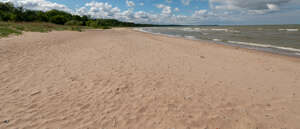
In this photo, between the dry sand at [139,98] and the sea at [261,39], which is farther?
the sea at [261,39]

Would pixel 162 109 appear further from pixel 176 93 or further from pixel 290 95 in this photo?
pixel 290 95

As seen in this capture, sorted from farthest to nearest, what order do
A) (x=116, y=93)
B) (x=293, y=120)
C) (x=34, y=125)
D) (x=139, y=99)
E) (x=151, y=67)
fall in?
(x=151, y=67), (x=116, y=93), (x=139, y=99), (x=293, y=120), (x=34, y=125)

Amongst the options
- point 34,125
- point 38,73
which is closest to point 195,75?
point 34,125

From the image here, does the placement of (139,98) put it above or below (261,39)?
below

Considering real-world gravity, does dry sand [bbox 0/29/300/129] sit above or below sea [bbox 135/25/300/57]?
below

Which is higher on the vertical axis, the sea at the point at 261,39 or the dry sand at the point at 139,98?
the sea at the point at 261,39

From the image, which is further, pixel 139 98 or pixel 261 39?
pixel 261 39

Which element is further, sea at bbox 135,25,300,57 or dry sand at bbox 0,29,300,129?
sea at bbox 135,25,300,57

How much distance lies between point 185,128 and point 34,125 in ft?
10.6

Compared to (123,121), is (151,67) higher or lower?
higher

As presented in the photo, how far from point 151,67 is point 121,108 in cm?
371

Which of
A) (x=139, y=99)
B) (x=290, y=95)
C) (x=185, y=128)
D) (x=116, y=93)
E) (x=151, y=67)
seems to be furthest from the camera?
(x=151, y=67)

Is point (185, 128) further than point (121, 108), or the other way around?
point (121, 108)

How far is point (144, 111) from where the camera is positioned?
3529 millimetres
